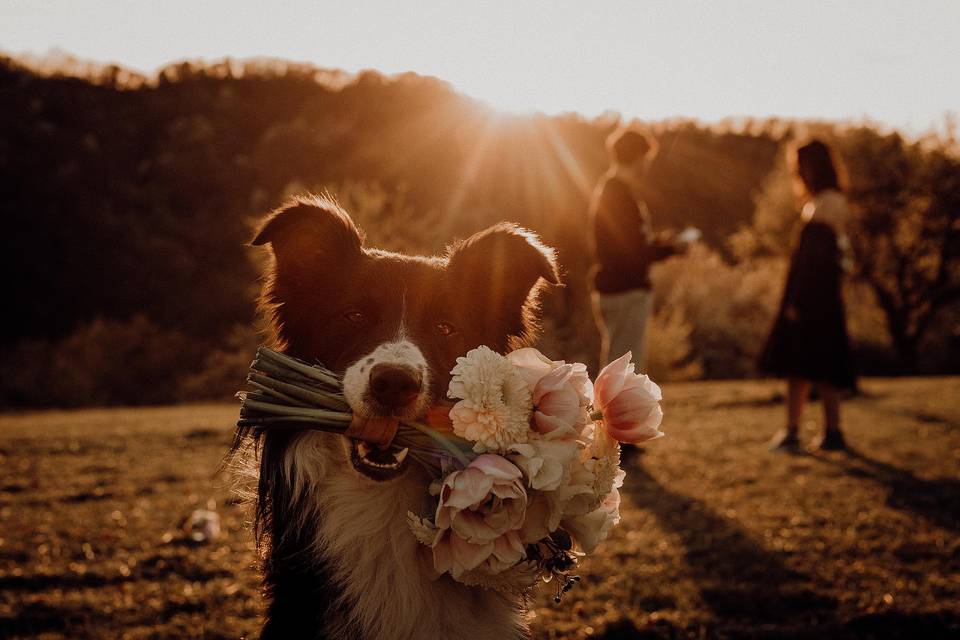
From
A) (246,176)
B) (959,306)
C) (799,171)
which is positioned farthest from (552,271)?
(246,176)

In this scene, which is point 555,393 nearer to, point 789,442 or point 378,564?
point 378,564

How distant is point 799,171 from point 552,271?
22.1 feet

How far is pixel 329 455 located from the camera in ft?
9.32

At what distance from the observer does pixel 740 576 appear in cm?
550

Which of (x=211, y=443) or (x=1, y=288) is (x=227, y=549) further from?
(x=1, y=288)

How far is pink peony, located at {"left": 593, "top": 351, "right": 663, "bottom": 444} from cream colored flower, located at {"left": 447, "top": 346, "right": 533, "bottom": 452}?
37 cm

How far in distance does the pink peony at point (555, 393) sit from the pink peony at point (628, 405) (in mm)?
94

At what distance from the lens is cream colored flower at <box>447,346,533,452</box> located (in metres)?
2.36

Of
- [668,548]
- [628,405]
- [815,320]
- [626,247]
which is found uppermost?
[626,247]

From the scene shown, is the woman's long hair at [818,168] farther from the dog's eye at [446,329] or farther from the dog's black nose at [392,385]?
the dog's black nose at [392,385]

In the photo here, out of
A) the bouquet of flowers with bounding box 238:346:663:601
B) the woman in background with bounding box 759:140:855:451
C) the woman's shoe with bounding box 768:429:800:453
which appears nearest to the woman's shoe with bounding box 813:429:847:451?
the woman's shoe with bounding box 768:429:800:453

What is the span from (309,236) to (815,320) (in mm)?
7025

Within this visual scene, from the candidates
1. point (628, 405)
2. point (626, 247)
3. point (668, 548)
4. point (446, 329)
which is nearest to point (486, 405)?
point (628, 405)

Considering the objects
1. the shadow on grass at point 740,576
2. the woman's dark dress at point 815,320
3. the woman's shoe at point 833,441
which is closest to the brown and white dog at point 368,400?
the shadow on grass at point 740,576
